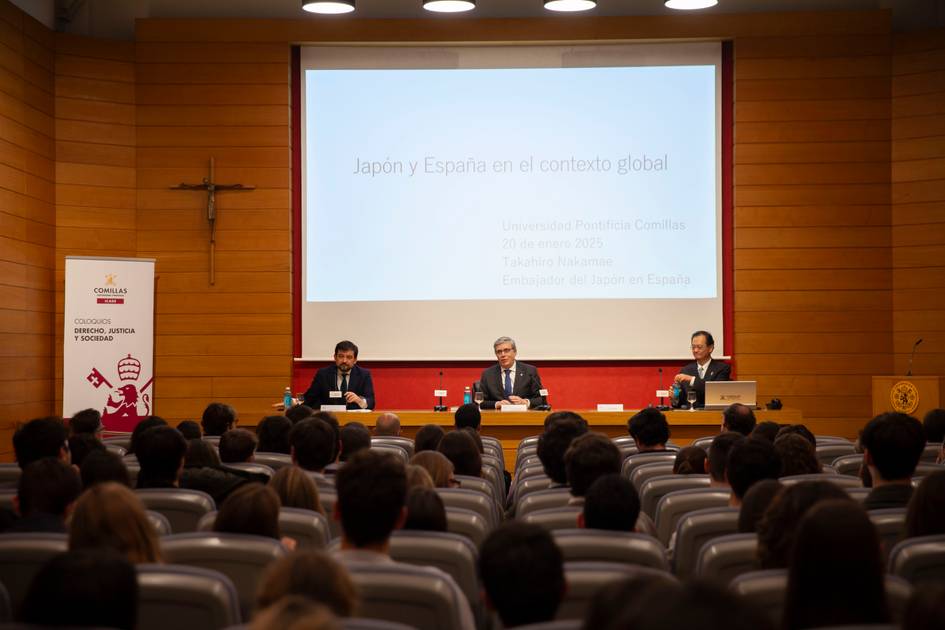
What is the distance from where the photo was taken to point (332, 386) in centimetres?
969

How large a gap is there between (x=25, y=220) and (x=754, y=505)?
8.28m

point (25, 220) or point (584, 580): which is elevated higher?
point (25, 220)

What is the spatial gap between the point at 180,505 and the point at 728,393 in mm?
5917

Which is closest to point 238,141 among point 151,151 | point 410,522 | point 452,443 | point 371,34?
point 151,151

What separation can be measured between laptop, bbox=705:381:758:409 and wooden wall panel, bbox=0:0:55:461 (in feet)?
20.0

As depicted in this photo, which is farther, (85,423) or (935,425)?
(935,425)

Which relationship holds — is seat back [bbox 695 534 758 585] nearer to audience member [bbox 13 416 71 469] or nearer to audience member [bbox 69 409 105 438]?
audience member [bbox 13 416 71 469]

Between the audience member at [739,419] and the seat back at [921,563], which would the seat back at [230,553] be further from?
the audience member at [739,419]

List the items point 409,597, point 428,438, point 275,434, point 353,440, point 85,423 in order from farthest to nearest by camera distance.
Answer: point 85,423
point 275,434
point 428,438
point 353,440
point 409,597

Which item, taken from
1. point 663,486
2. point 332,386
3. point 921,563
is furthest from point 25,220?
point 921,563

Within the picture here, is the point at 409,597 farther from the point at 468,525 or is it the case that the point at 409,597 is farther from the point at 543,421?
the point at 543,421

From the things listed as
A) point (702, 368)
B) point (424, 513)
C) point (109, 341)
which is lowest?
point (424, 513)

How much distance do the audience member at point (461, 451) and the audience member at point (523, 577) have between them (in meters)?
2.71

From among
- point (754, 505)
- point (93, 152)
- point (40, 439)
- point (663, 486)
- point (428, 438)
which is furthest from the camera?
point (93, 152)
